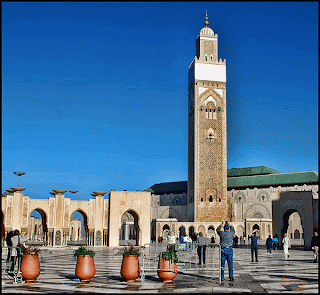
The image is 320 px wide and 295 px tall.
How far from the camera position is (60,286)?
8.91 metres

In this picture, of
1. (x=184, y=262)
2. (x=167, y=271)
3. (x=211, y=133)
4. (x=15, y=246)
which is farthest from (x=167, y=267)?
(x=211, y=133)

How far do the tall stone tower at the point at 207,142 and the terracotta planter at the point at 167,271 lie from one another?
5015 centimetres

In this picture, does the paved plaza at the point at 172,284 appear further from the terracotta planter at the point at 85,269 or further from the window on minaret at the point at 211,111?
the window on minaret at the point at 211,111

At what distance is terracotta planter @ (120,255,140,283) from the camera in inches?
383

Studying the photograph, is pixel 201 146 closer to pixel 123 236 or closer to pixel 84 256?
pixel 123 236

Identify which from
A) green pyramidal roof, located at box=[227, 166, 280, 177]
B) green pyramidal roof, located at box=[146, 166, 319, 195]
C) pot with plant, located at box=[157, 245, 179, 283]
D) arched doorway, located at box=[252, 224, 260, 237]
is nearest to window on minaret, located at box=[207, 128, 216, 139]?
green pyramidal roof, located at box=[146, 166, 319, 195]

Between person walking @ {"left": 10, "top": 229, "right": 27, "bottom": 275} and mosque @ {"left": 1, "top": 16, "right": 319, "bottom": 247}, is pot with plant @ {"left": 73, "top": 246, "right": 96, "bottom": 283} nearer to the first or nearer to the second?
person walking @ {"left": 10, "top": 229, "right": 27, "bottom": 275}

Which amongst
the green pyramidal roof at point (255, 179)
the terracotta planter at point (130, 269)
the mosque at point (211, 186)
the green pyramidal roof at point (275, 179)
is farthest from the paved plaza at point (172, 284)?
the green pyramidal roof at point (275, 179)

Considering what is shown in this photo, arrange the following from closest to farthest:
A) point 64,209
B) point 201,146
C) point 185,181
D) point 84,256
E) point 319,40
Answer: point 319,40
point 84,256
point 64,209
point 201,146
point 185,181

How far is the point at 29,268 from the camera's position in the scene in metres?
9.64

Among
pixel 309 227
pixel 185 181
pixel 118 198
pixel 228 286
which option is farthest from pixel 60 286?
pixel 185 181

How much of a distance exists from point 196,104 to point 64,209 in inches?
1371

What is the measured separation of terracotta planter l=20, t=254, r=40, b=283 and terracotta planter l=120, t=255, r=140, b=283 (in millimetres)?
2001

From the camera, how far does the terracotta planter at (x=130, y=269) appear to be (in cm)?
973
